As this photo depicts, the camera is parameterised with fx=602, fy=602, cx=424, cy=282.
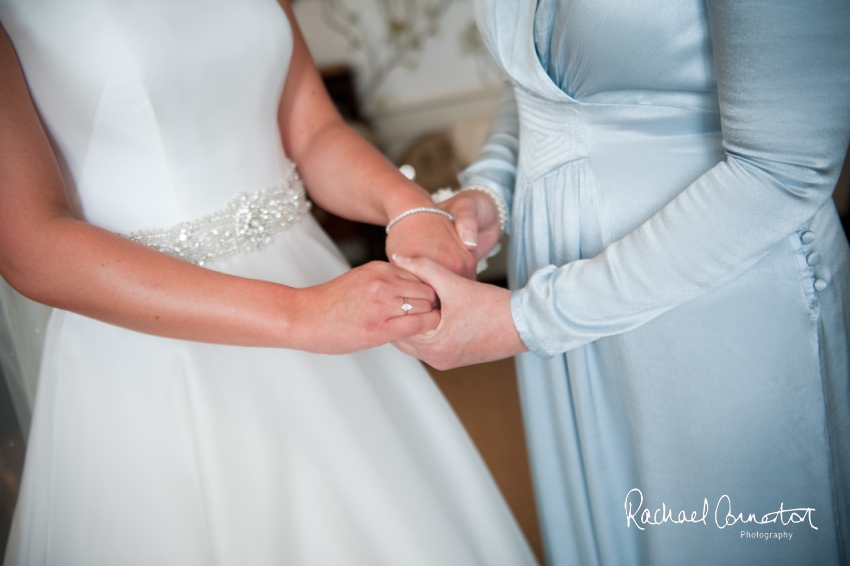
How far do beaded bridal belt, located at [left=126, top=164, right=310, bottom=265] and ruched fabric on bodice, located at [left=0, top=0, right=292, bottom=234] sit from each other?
18mm

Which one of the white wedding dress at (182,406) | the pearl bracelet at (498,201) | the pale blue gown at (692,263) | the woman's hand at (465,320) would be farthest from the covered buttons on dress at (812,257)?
the white wedding dress at (182,406)

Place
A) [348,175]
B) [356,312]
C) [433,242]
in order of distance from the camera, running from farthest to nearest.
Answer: [348,175] → [433,242] → [356,312]

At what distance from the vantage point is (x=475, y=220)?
109 cm

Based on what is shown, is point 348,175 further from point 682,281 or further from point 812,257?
point 812,257

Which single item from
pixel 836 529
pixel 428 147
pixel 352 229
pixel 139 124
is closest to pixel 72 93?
pixel 139 124

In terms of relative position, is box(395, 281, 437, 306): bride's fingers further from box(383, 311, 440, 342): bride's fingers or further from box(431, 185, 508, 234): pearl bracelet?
box(431, 185, 508, 234): pearl bracelet

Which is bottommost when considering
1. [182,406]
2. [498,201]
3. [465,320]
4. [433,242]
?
[182,406]

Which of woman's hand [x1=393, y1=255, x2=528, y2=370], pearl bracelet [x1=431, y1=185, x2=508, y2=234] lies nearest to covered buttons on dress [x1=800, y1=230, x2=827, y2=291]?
woman's hand [x1=393, y1=255, x2=528, y2=370]

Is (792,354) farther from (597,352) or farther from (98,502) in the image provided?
(98,502)

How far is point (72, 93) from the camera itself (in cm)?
88

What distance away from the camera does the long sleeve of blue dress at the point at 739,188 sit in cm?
65

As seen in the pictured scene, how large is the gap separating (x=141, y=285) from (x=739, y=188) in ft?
2.63

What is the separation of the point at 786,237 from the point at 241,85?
88 cm

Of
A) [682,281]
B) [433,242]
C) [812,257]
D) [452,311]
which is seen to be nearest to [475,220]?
[433,242]
